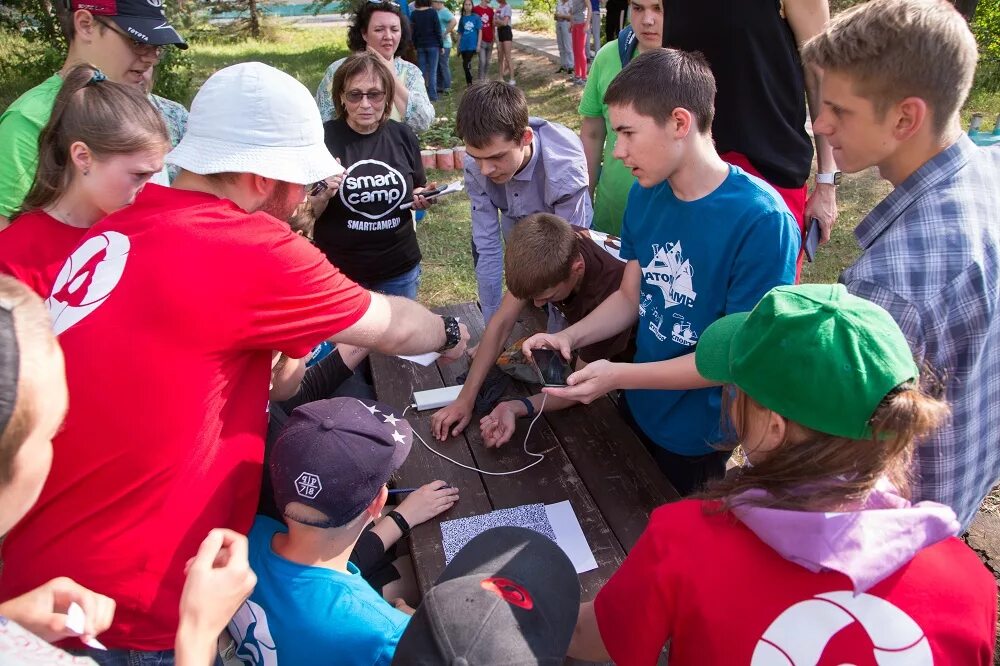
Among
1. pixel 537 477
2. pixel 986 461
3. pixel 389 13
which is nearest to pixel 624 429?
pixel 537 477

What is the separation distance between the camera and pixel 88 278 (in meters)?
1.52

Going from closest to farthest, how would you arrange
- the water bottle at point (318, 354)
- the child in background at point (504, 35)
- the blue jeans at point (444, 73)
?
1. the water bottle at point (318, 354)
2. the blue jeans at point (444, 73)
3. the child in background at point (504, 35)

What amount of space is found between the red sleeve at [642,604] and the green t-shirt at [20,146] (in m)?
2.37

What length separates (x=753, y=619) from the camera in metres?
1.08

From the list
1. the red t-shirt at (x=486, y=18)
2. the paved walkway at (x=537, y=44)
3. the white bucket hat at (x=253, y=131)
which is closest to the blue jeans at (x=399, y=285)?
the white bucket hat at (x=253, y=131)

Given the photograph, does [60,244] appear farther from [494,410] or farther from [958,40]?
[958,40]

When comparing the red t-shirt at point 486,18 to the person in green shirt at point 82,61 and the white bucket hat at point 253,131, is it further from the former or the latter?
the white bucket hat at point 253,131

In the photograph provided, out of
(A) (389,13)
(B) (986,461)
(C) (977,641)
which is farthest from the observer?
(A) (389,13)

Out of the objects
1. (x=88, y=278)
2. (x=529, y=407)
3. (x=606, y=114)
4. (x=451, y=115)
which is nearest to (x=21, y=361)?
(x=88, y=278)

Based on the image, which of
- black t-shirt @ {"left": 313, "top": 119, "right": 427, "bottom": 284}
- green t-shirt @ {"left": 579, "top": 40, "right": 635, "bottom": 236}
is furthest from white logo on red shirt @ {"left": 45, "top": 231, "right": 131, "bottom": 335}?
green t-shirt @ {"left": 579, "top": 40, "right": 635, "bottom": 236}

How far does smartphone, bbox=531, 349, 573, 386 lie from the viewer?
247 cm

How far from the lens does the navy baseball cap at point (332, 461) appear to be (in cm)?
167

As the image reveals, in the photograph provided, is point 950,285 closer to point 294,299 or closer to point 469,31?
point 294,299

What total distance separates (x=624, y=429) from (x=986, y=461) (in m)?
1.11
